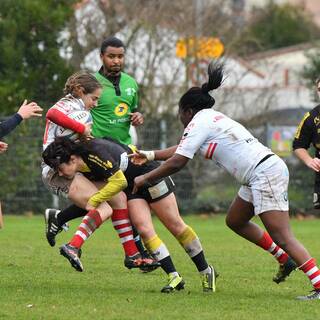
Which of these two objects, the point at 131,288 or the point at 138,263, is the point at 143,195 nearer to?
the point at 138,263

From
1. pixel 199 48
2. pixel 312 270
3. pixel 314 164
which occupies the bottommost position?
pixel 199 48

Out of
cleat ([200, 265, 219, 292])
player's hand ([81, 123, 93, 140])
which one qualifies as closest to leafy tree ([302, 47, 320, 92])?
cleat ([200, 265, 219, 292])

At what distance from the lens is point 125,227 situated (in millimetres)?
10344

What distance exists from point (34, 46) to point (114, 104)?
13.2 metres

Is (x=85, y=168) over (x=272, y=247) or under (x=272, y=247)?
over

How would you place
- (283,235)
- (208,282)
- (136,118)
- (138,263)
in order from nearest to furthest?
(283,235)
(208,282)
(138,263)
(136,118)

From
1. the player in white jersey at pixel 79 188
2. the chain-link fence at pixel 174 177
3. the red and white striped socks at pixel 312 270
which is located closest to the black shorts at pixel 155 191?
the player in white jersey at pixel 79 188

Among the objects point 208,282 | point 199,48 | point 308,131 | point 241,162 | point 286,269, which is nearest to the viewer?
point 241,162

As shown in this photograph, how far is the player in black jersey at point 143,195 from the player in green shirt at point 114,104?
2.68ft

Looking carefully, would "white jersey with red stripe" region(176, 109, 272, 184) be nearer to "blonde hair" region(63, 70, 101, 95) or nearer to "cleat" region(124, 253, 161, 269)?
"blonde hair" region(63, 70, 101, 95)

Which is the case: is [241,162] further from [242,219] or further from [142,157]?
[142,157]

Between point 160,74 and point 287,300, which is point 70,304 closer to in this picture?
point 287,300

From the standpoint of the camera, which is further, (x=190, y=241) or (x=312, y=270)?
(x=190, y=241)

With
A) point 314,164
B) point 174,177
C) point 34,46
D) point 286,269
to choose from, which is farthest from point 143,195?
point 34,46
